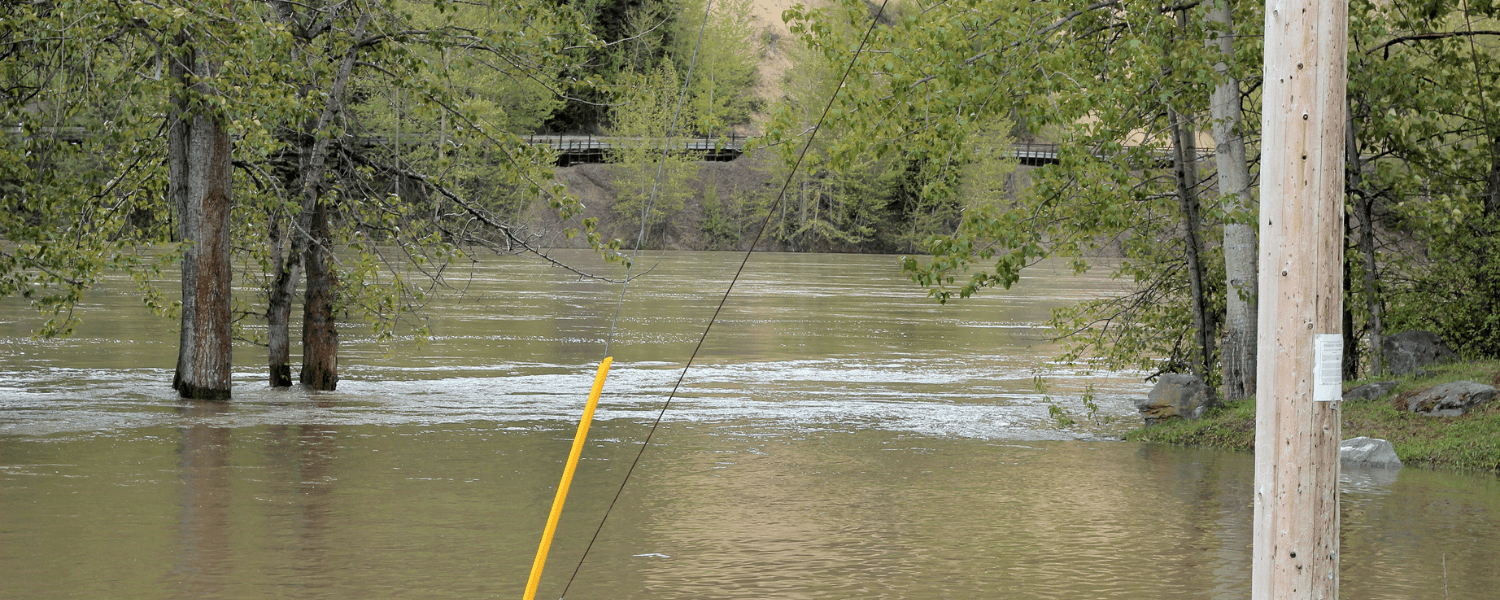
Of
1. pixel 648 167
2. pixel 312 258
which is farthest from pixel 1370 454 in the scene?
pixel 648 167

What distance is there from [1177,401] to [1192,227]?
72.1 inches

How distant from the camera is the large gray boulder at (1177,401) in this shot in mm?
14961

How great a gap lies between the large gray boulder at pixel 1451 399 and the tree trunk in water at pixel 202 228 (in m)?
12.3

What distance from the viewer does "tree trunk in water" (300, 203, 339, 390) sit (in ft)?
54.4

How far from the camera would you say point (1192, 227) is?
14914 millimetres

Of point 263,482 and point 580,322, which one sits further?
point 580,322

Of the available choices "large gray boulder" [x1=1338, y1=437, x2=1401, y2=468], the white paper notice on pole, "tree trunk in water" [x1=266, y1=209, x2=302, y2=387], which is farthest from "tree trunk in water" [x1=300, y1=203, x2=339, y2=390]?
the white paper notice on pole

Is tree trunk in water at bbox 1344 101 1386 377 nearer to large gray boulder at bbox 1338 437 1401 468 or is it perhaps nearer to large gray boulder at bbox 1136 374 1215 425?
large gray boulder at bbox 1136 374 1215 425

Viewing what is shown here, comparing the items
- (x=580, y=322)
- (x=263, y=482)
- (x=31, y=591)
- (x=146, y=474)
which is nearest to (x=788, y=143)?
(x=263, y=482)

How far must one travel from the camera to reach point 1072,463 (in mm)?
13273

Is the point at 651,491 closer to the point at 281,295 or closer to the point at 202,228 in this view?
the point at 202,228

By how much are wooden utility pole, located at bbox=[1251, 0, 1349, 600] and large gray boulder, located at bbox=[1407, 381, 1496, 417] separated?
923cm

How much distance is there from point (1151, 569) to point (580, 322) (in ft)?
71.4

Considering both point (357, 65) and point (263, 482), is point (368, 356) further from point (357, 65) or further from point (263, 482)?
point (263, 482)
